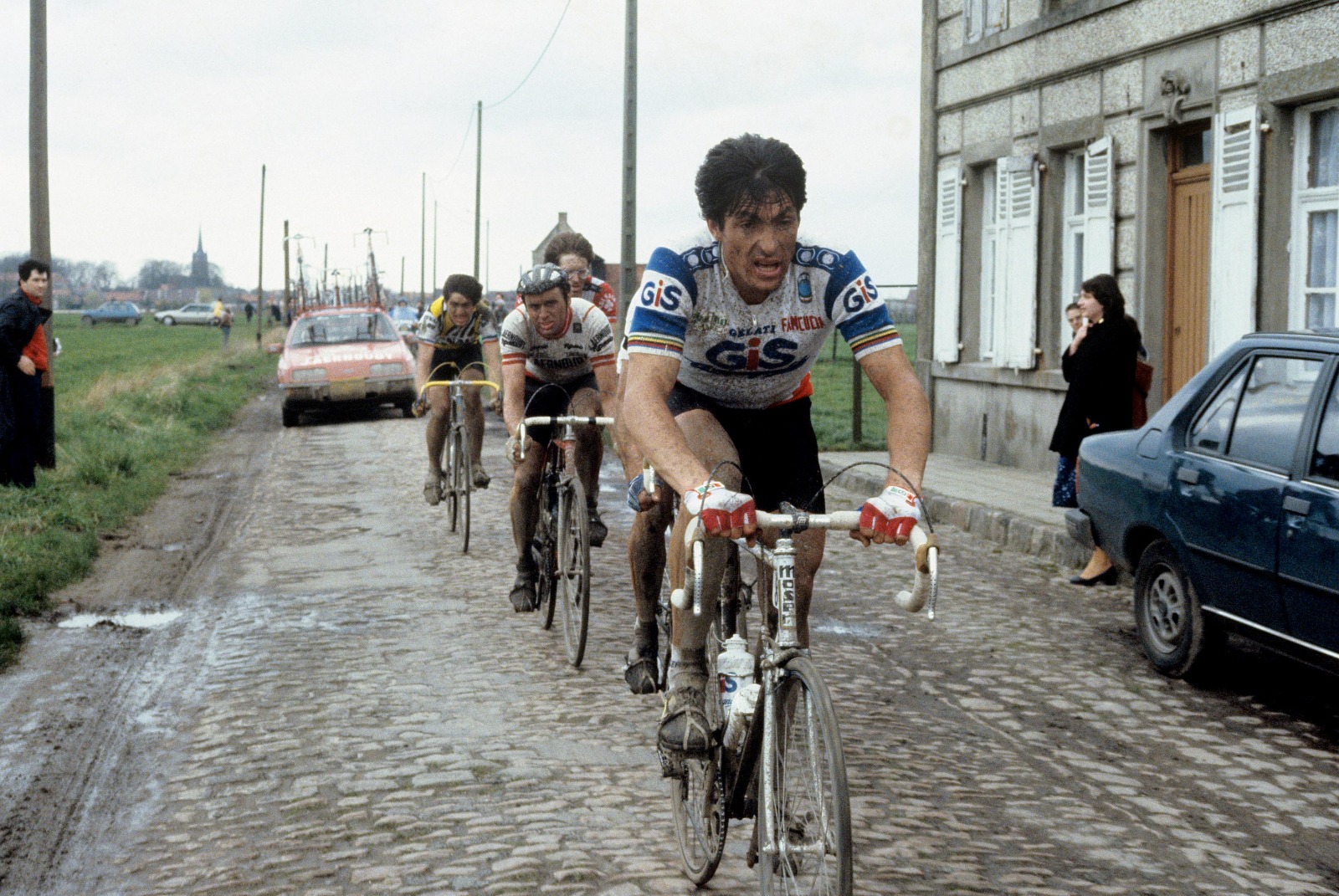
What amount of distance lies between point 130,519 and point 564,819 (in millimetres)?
8986

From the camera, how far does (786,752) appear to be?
12.0ft

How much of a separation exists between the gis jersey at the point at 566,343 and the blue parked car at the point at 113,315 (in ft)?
341

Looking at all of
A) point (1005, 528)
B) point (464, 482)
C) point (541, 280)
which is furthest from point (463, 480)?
point (1005, 528)

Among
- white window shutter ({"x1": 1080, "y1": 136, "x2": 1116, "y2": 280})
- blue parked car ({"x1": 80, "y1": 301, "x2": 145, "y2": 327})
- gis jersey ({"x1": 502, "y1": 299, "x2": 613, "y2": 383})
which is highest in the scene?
blue parked car ({"x1": 80, "y1": 301, "x2": 145, "y2": 327})

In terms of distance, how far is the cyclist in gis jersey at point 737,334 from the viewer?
4.08 metres

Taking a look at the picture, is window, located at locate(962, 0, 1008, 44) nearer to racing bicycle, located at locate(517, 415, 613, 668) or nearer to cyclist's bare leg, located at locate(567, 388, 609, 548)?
cyclist's bare leg, located at locate(567, 388, 609, 548)

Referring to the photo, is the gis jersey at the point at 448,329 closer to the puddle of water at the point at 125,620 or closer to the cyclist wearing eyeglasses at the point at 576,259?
the cyclist wearing eyeglasses at the point at 576,259

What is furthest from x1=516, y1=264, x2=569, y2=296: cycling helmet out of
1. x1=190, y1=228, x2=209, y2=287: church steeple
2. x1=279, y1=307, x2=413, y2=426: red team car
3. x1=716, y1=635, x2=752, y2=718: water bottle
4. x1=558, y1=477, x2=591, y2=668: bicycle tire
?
x1=190, y1=228, x2=209, y2=287: church steeple

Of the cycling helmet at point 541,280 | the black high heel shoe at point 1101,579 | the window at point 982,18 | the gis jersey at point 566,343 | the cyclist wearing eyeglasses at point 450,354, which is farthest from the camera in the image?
the window at point 982,18

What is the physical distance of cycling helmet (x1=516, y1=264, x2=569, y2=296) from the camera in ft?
26.0

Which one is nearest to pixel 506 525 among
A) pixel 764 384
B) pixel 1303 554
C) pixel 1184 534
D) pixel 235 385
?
pixel 1184 534

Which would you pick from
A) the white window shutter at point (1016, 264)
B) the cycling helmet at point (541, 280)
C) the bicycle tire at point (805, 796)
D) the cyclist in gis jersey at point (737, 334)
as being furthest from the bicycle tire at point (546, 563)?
the white window shutter at point (1016, 264)

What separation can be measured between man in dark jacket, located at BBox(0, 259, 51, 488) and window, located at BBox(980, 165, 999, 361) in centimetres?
986

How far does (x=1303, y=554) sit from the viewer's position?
244 inches
